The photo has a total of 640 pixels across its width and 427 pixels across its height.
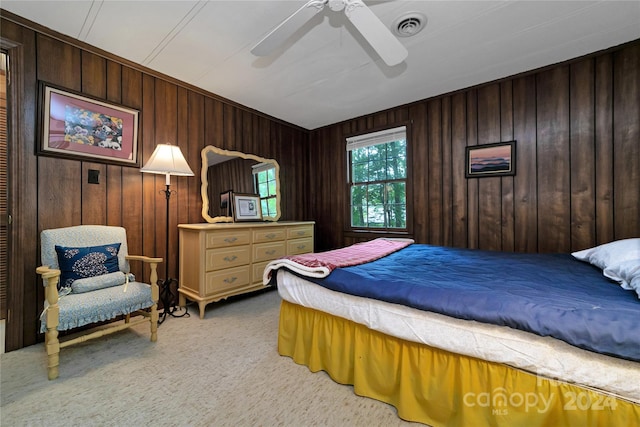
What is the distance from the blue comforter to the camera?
0.88 m

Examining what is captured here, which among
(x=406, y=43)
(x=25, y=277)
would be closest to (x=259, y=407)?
(x=25, y=277)

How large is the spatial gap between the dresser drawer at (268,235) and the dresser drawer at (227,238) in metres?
0.10

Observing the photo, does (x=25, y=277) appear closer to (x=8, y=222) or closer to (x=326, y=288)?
(x=8, y=222)

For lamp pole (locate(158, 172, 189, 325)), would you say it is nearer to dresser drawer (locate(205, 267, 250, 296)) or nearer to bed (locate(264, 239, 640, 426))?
dresser drawer (locate(205, 267, 250, 296))

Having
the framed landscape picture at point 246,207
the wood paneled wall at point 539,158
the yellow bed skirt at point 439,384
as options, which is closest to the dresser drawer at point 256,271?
the framed landscape picture at point 246,207

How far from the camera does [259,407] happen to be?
1.37 meters

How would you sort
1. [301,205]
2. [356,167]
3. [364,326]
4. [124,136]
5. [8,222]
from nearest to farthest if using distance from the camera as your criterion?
1. [364,326]
2. [8,222]
3. [124,136]
4. [356,167]
5. [301,205]

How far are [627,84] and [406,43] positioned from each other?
2009 mm

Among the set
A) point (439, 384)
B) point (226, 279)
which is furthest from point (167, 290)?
point (439, 384)

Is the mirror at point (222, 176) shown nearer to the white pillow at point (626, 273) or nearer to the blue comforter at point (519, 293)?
the blue comforter at point (519, 293)

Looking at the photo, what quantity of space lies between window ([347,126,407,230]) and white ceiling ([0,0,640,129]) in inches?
29.6

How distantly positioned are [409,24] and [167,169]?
97.3 inches

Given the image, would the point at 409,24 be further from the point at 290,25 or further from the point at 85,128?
the point at 85,128

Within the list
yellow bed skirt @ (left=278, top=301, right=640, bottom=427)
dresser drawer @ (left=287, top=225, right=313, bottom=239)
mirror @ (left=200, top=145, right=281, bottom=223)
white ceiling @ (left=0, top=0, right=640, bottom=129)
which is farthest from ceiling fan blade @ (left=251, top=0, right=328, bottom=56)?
dresser drawer @ (left=287, top=225, right=313, bottom=239)
